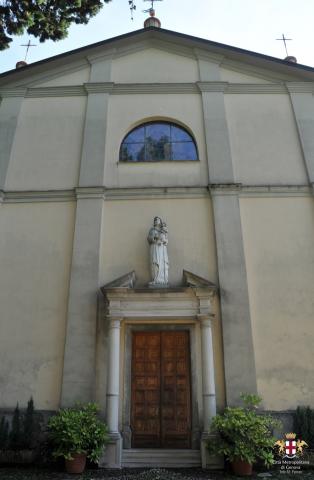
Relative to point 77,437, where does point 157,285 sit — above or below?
above

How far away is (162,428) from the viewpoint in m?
7.38

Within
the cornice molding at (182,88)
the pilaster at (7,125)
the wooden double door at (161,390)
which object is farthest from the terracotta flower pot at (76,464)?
the cornice molding at (182,88)

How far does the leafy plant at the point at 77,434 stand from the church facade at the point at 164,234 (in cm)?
39

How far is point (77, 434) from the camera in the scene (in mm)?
6449

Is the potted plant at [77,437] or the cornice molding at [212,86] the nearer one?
the potted plant at [77,437]

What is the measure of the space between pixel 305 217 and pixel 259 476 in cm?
532

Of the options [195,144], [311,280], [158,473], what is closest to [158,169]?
[195,144]

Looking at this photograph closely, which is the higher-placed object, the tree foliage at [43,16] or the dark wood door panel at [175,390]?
the tree foliage at [43,16]

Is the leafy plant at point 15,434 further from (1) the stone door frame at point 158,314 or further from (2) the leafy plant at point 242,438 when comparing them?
(2) the leafy plant at point 242,438

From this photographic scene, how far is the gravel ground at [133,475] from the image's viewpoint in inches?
236

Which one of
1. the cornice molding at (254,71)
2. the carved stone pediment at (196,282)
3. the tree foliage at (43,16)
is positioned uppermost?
the cornice molding at (254,71)

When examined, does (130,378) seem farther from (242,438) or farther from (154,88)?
(154,88)

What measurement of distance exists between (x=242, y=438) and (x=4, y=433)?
4208 millimetres

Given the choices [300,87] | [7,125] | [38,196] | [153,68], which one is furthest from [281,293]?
[7,125]
